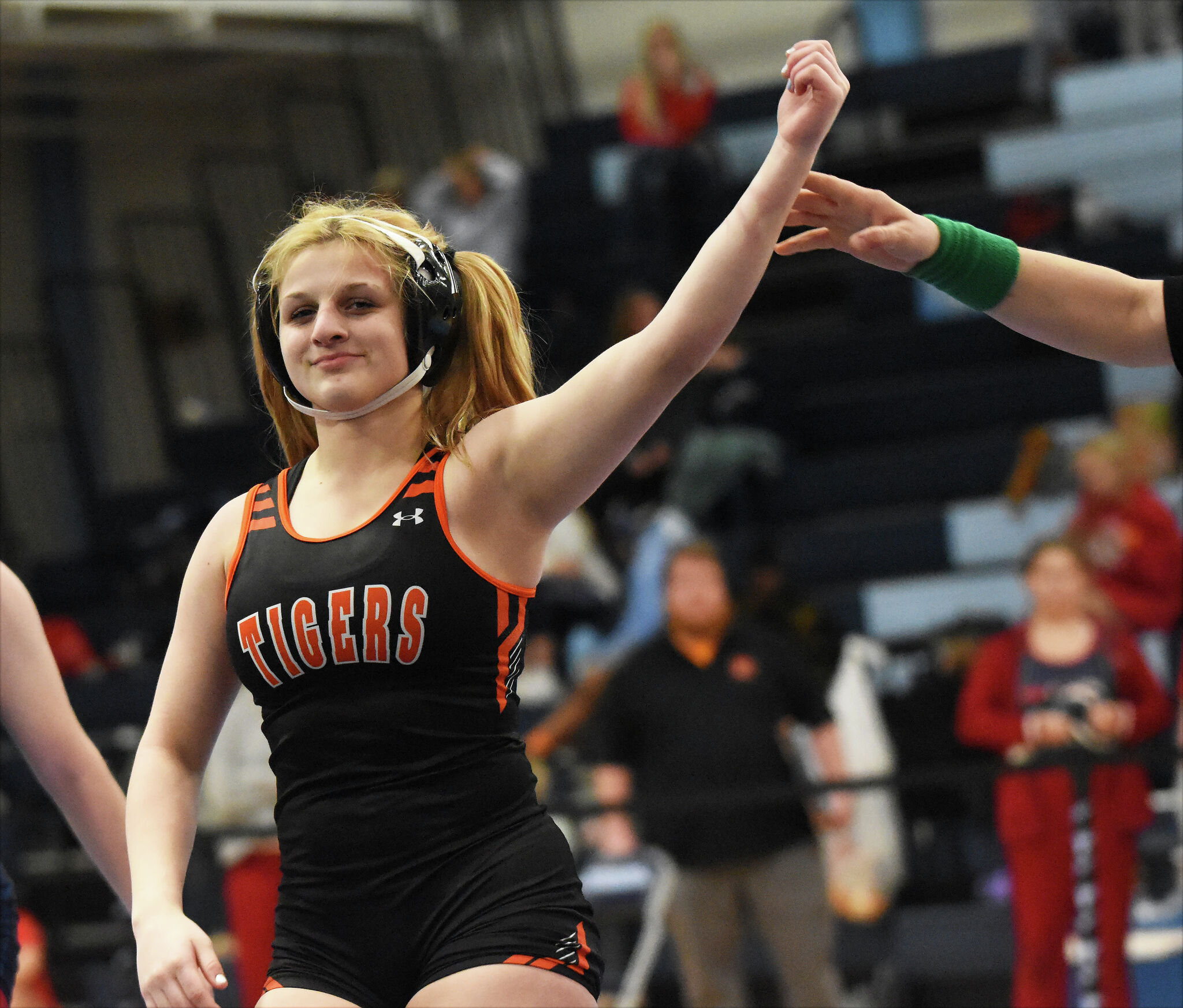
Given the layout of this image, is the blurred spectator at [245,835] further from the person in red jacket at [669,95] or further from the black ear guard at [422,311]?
the person in red jacket at [669,95]

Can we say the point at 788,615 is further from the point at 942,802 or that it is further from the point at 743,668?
the point at 743,668

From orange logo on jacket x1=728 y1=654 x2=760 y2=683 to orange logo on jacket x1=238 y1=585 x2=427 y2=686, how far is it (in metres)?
3.29

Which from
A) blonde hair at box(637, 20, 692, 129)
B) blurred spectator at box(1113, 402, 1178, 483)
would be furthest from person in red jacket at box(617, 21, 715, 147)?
blurred spectator at box(1113, 402, 1178, 483)

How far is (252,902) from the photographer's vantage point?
5383 mm

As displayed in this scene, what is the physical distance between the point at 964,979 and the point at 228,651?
4.30 meters

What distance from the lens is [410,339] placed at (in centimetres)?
227

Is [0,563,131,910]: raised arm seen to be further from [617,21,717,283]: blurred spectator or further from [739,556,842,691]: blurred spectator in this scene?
[617,21,717,283]: blurred spectator

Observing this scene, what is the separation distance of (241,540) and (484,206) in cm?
829

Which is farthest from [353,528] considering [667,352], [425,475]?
[667,352]

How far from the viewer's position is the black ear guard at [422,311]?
2264 mm

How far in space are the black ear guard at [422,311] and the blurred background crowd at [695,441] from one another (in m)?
0.25

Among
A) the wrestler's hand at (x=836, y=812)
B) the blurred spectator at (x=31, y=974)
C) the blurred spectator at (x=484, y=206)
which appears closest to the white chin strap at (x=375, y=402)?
the blurred spectator at (x=31, y=974)

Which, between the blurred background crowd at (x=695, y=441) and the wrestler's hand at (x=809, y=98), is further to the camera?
the blurred background crowd at (x=695, y=441)

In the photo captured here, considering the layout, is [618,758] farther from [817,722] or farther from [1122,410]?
[1122,410]
